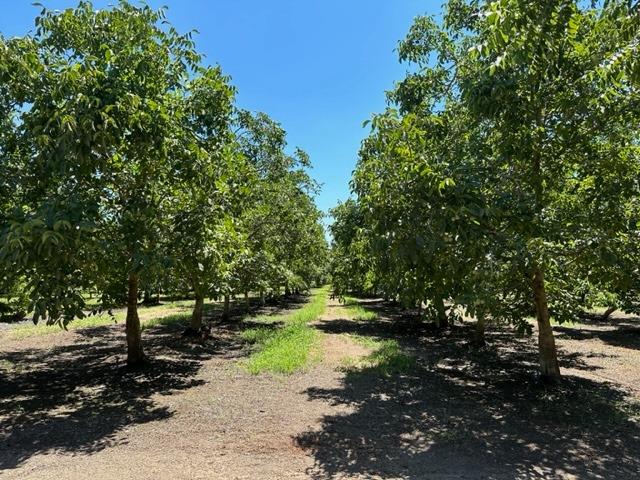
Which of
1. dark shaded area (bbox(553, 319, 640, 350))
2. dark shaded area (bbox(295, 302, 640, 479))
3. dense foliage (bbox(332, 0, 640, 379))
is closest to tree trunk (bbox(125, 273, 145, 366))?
dark shaded area (bbox(295, 302, 640, 479))

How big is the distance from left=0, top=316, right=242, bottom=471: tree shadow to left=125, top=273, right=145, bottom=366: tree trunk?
31 centimetres

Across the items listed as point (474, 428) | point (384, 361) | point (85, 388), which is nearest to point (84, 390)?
point (85, 388)

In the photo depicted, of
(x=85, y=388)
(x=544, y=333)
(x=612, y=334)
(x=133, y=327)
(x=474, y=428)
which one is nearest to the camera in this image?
(x=474, y=428)

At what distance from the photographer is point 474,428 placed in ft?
21.5

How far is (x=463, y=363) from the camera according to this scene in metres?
11.8

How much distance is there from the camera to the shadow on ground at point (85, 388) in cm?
602

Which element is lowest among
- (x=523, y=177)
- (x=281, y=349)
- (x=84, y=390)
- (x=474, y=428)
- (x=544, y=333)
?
(x=474, y=428)

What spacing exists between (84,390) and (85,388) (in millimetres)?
169

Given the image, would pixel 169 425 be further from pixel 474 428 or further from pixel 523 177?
pixel 523 177

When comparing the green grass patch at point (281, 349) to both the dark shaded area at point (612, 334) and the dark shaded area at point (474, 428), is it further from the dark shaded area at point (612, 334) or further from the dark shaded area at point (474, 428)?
the dark shaded area at point (612, 334)

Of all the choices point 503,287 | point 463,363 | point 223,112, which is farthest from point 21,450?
point 463,363

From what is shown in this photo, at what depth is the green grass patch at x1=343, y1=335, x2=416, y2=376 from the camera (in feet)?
34.7

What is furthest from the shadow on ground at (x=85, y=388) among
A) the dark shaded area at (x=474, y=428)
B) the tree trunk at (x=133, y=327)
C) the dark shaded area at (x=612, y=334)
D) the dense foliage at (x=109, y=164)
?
the dark shaded area at (x=612, y=334)

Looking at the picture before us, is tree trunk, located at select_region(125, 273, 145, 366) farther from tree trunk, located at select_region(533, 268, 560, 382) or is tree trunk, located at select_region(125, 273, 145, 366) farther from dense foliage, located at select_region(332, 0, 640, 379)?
tree trunk, located at select_region(533, 268, 560, 382)
